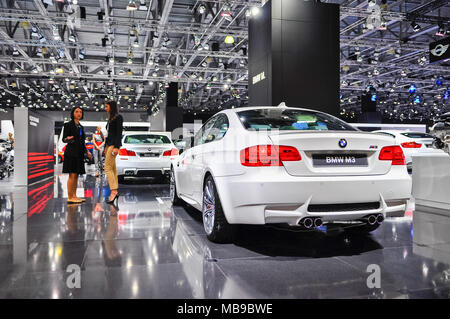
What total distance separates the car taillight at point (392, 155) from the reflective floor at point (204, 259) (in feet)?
2.74

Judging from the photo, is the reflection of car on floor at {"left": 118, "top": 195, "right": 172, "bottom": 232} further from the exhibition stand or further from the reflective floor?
the exhibition stand

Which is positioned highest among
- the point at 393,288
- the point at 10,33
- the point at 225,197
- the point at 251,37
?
the point at 10,33

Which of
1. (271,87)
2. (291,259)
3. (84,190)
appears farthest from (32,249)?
(84,190)

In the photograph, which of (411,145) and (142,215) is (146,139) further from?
(411,145)

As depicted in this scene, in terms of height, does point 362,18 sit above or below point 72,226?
above

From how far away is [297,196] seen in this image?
3.01 meters

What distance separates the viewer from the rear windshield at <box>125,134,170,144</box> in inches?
365

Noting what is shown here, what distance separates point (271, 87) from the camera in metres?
6.54

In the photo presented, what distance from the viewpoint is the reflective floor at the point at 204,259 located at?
96.3 inches

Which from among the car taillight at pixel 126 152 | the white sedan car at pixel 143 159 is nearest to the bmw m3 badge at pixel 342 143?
the white sedan car at pixel 143 159

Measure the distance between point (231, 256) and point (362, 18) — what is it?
13.6 metres

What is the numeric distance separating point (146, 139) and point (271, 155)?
6.78 m

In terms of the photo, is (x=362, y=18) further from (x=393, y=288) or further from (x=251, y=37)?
(x=393, y=288)

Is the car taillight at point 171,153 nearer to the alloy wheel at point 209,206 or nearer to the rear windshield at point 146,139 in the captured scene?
the rear windshield at point 146,139
